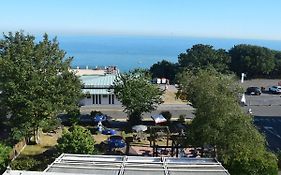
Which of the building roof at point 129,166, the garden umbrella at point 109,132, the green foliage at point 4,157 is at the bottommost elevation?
the garden umbrella at point 109,132

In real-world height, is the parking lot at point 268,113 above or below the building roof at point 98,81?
below

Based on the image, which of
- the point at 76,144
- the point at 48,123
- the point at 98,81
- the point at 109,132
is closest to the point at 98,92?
the point at 98,81

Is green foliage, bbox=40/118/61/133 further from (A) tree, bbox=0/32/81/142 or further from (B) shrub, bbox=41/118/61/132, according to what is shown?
(A) tree, bbox=0/32/81/142

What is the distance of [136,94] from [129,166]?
16.7 metres

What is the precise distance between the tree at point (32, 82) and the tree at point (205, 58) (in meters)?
37.9

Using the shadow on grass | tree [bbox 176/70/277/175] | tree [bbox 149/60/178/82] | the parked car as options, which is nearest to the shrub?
the shadow on grass

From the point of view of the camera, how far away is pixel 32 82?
2914 centimetres

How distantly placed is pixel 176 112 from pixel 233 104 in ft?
75.5

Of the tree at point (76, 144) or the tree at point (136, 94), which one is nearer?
the tree at point (76, 144)

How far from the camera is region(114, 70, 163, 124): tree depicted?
37750 millimetres

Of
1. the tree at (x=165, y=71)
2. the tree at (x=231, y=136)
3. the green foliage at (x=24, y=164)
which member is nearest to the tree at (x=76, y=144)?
the green foliage at (x=24, y=164)

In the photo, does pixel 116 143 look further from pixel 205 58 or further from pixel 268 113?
pixel 205 58

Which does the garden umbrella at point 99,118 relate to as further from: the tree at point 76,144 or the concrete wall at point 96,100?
the tree at point 76,144

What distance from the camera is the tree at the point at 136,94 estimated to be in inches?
1486
